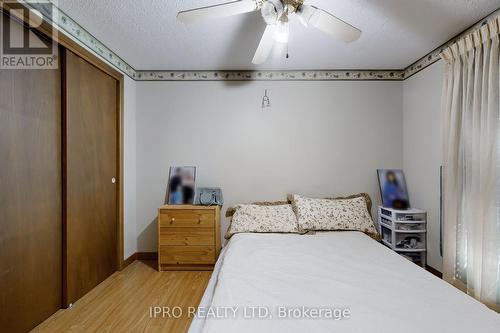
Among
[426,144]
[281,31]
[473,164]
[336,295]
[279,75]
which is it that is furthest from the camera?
[279,75]

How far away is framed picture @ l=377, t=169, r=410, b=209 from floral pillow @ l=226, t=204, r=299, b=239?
1181 millimetres

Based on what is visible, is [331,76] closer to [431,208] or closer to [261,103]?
[261,103]

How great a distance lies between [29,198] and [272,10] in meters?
2.07

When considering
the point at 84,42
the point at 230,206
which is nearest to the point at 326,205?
the point at 230,206

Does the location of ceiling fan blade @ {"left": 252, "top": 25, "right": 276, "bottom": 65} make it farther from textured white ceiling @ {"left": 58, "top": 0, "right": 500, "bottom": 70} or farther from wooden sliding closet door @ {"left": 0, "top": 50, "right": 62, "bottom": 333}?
wooden sliding closet door @ {"left": 0, "top": 50, "right": 62, "bottom": 333}

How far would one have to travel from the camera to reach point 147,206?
3.15 meters

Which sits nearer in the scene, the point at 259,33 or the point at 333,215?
the point at 259,33

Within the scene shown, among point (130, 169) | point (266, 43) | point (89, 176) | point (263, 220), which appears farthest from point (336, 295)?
point (130, 169)

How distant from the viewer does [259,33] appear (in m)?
2.15

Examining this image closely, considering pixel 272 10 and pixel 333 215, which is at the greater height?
pixel 272 10

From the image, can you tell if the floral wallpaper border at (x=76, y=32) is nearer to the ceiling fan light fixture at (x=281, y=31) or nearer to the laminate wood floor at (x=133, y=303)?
the ceiling fan light fixture at (x=281, y=31)

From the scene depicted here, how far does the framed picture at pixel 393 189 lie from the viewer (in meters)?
2.90

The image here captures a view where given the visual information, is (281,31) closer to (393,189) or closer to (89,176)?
(89,176)

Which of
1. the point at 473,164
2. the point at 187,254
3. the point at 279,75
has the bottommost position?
the point at 187,254
